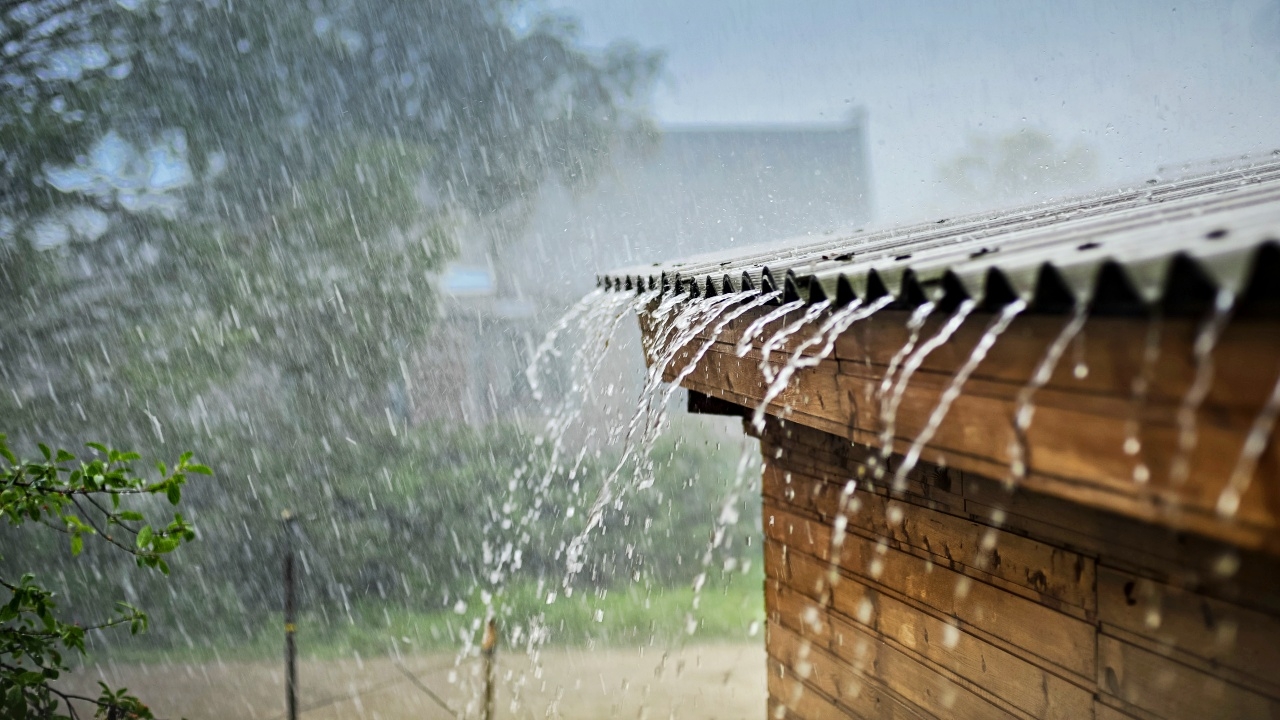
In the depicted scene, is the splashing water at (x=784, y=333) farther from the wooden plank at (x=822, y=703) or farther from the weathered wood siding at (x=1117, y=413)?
the wooden plank at (x=822, y=703)

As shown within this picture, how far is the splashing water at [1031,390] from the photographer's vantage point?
0.99 metres

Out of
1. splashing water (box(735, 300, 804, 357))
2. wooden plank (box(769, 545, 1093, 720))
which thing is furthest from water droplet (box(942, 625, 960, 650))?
splashing water (box(735, 300, 804, 357))

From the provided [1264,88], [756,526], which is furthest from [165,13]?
[1264,88]

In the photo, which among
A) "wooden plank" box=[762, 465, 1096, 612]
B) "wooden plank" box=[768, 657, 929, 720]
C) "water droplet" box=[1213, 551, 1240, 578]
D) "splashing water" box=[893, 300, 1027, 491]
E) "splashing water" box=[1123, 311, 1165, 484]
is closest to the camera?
"splashing water" box=[1123, 311, 1165, 484]

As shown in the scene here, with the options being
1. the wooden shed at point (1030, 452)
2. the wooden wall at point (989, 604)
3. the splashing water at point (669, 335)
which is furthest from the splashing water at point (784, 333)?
the wooden wall at point (989, 604)

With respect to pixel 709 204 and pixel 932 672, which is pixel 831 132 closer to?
pixel 709 204

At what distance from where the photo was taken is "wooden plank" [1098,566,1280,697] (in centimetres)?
137

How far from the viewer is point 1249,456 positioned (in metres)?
0.83

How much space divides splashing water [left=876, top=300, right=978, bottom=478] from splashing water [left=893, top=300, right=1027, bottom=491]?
0.11ft

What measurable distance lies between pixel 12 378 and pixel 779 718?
39.8ft

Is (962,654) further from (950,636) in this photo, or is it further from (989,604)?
(989,604)

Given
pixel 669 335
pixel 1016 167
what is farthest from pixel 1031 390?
pixel 1016 167

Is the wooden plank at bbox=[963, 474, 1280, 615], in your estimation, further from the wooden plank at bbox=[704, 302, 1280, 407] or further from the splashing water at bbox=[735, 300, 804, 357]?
the splashing water at bbox=[735, 300, 804, 357]

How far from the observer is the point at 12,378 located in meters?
11.8
